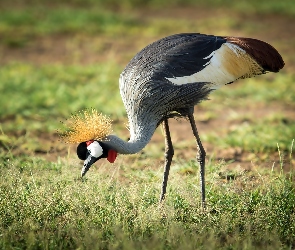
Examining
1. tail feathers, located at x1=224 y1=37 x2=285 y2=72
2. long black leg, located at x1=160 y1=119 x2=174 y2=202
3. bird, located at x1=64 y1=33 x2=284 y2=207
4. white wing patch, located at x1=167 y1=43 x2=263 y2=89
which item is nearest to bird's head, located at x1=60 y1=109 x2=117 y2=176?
bird, located at x1=64 y1=33 x2=284 y2=207

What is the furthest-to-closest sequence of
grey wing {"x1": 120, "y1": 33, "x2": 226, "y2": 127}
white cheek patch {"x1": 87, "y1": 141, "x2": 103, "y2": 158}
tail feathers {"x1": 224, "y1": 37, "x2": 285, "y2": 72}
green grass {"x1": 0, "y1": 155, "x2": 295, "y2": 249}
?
tail feathers {"x1": 224, "y1": 37, "x2": 285, "y2": 72} → grey wing {"x1": 120, "y1": 33, "x2": 226, "y2": 127} → white cheek patch {"x1": 87, "y1": 141, "x2": 103, "y2": 158} → green grass {"x1": 0, "y1": 155, "x2": 295, "y2": 249}

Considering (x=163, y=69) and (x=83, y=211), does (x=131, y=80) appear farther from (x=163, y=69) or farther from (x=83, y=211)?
(x=83, y=211)

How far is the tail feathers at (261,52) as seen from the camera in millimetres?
4160

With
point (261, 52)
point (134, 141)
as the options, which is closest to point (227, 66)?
point (261, 52)

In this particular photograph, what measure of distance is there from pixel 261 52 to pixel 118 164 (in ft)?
4.48

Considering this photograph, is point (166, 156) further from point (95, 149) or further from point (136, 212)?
point (95, 149)

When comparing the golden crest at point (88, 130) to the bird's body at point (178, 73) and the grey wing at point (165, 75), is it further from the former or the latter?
the grey wing at point (165, 75)

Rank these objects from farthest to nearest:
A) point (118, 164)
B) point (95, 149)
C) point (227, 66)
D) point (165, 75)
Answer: point (118, 164) → point (227, 66) → point (165, 75) → point (95, 149)

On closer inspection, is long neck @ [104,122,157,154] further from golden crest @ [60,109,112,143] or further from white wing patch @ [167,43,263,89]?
white wing patch @ [167,43,263,89]

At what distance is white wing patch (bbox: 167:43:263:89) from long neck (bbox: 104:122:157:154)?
0.57 metres

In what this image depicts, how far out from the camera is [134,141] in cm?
371

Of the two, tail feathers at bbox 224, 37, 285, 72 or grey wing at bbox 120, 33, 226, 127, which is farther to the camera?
tail feathers at bbox 224, 37, 285, 72

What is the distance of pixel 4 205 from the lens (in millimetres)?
3588

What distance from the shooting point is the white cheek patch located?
3527mm
